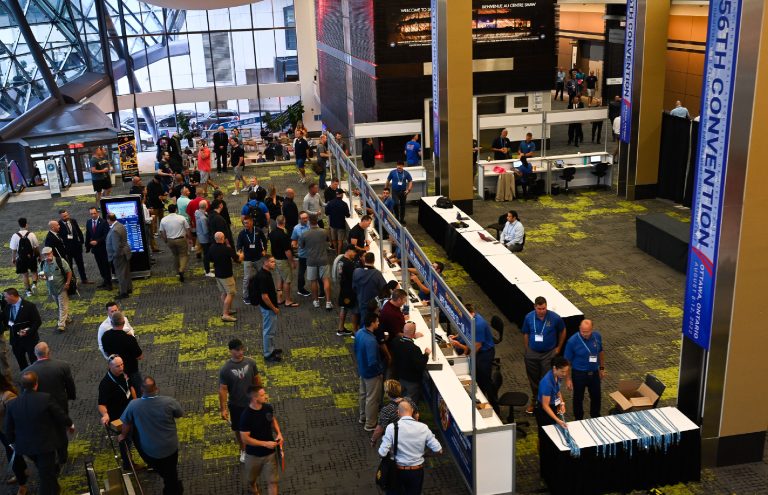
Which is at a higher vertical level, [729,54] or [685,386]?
[729,54]

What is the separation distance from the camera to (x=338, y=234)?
13.1 meters

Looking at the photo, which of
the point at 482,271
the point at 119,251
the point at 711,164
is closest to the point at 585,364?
the point at 711,164

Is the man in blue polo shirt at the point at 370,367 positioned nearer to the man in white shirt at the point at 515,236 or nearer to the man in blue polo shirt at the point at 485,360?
the man in blue polo shirt at the point at 485,360

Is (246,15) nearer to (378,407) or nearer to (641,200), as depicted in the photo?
(641,200)

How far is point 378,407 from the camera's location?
7.96 meters

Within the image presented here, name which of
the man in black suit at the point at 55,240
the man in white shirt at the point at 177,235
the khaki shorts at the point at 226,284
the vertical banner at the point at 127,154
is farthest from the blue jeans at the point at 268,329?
the vertical banner at the point at 127,154

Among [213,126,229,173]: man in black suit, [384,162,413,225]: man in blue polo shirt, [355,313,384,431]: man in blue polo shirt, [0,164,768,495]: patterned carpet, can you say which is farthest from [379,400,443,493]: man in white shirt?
[213,126,229,173]: man in black suit

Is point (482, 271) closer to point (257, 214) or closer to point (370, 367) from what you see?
point (257, 214)

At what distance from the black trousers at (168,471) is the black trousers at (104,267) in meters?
6.25

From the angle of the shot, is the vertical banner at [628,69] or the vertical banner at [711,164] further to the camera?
the vertical banner at [628,69]

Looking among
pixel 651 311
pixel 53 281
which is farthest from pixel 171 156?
pixel 651 311

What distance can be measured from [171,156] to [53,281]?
796cm

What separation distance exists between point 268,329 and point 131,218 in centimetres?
454

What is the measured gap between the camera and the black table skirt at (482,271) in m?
10.0
